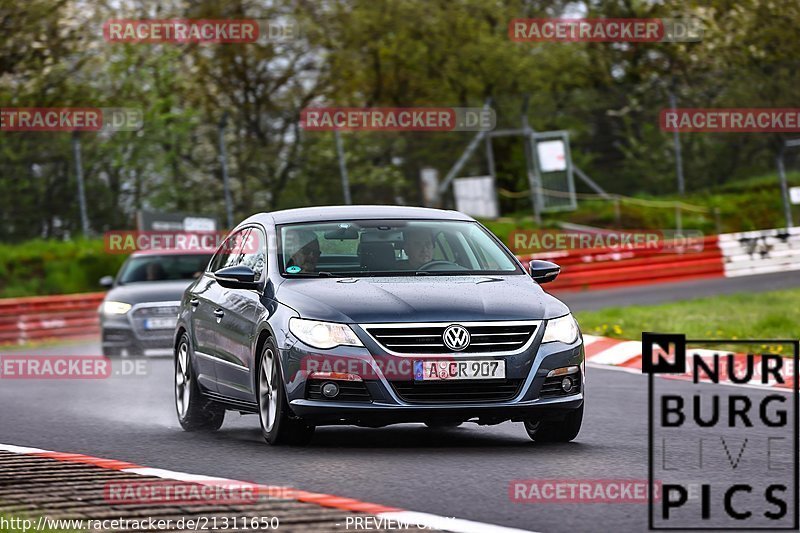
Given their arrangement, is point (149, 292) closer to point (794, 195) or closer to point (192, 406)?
point (192, 406)

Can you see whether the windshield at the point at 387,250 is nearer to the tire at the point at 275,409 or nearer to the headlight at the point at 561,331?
the tire at the point at 275,409

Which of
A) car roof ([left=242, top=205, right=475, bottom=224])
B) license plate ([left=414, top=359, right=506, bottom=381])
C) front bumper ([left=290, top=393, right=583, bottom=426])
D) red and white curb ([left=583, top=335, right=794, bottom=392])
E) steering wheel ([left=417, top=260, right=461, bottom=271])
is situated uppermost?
car roof ([left=242, top=205, right=475, bottom=224])

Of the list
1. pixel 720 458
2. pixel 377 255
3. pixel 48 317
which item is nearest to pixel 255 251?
pixel 377 255

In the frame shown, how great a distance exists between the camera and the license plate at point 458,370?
9.35 metres

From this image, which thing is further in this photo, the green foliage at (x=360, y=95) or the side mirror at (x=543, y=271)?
the green foliage at (x=360, y=95)

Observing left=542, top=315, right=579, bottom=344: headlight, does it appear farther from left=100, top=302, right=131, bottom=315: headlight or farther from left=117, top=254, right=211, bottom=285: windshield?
left=117, top=254, right=211, bottom=285: windshield

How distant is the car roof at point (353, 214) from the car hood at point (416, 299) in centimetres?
87

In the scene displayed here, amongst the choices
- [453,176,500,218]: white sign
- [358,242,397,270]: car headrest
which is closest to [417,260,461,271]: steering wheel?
[358,242,397,270]: car headrest

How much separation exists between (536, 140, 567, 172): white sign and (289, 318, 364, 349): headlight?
22.2 metres

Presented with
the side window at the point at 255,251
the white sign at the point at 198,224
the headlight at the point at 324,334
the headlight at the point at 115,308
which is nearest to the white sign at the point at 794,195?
the white sign at the point at 198,224

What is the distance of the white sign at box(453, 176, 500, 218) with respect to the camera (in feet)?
103

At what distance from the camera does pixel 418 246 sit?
1070 cm

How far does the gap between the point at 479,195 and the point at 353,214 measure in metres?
20.5

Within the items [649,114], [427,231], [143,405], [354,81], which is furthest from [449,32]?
[427,231]
